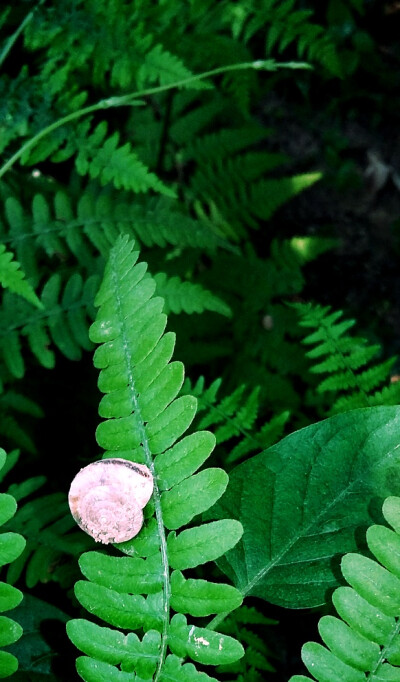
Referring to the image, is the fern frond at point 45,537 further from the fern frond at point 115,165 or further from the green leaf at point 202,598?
the fern frond at point 115,165

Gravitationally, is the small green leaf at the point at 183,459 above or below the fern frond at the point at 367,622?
above

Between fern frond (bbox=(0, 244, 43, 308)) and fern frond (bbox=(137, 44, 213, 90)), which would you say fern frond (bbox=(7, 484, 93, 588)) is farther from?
fern frond (bbox=(137, 44, 213, 90))

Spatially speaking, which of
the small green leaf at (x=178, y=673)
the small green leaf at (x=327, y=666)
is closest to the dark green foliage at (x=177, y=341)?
the small green leaf at (x=178, y=673)

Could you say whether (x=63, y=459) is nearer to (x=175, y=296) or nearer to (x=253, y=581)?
(x=175, y=296)

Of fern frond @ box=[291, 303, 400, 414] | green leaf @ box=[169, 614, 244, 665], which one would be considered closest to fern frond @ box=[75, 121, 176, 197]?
fern frond @ box=[291, 303, 400, 414]

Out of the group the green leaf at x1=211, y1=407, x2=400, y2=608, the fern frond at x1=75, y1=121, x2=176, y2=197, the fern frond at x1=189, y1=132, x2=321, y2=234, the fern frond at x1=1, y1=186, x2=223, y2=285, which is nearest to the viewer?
the green leaf at x1=211, y1=407, x2=400, y2=608

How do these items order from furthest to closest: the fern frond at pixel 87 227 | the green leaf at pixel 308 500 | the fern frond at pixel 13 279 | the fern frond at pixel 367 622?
1. the fern frond at pixel 87 227
2. the fern frond at pixel 13 279
3. the green leaf at pixel 308 500
4. the fern frond at pixel 367 622

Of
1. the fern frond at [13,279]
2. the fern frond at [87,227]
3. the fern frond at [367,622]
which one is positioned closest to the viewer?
the fern frond at [367,622]
